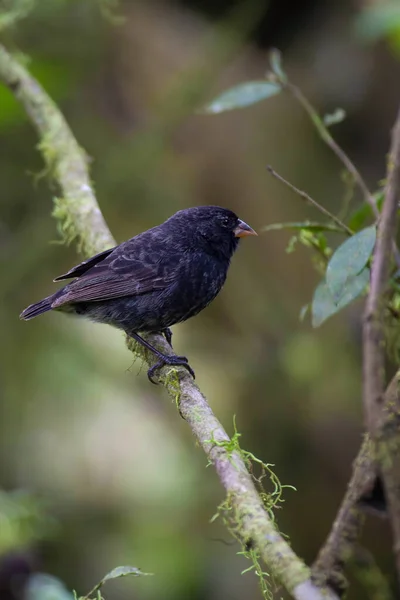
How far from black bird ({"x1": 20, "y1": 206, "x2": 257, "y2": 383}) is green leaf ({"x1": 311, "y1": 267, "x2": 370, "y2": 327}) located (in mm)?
1070

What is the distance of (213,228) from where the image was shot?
12.3ft

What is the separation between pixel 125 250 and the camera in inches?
138

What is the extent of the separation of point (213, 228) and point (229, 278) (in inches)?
82.9

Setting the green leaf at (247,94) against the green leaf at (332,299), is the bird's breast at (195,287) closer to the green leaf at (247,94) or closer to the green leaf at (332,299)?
the green leaf at (247,94)

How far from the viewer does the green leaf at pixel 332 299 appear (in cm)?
229

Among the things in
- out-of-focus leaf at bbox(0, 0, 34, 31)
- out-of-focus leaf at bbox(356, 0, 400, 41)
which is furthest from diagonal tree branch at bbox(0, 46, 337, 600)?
out-of-focus leaf at bbox(356, 0, 400, 41)

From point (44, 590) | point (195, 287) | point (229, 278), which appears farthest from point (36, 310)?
point (229, 278)

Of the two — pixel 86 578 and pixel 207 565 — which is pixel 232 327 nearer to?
pixel 207 565

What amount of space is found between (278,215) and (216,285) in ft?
8.11

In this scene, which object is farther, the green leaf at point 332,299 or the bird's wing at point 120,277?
the bird's wing at point 120,277

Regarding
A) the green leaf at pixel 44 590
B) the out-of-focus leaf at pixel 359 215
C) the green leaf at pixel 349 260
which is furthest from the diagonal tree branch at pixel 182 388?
the out-of-focus leaf at pixel 359 215

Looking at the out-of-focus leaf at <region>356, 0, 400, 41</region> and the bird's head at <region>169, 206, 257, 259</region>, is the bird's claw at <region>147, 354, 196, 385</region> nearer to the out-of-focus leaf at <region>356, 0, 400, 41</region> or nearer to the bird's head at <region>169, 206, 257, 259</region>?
the bird's head at <region>169, 206, 257, 259</region>

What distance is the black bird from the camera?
3467mm

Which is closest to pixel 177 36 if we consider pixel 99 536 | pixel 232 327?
pixel 232 327
